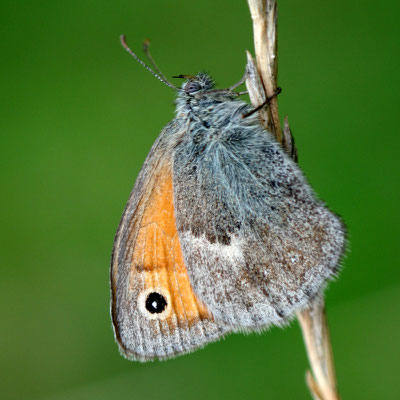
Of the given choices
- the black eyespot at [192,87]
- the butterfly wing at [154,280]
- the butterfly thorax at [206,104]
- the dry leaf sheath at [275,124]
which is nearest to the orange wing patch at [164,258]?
the butterfly wing at [154,280]

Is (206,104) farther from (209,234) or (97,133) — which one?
(97,133)

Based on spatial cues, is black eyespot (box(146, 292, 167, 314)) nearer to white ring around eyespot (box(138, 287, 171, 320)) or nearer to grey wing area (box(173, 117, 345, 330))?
white ring around eyespot (box(138, 287, 171, 320))

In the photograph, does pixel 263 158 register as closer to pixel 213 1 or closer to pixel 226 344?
pixel 226 344

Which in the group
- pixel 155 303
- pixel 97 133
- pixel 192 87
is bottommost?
pixel 155 303

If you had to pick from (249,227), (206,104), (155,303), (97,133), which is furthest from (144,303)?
(97,133)

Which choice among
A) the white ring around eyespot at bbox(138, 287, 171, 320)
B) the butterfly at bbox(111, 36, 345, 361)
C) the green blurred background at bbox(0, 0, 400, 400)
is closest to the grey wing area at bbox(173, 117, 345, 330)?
the butterfly at bbox(111, 36, 345, 361)

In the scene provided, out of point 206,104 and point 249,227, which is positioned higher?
point 206,104

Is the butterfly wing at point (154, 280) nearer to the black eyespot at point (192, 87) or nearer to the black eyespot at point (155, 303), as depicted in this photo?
the black eyespot at point (155, 303)

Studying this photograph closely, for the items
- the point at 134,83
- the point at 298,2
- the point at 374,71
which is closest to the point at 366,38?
the point at 374,71
